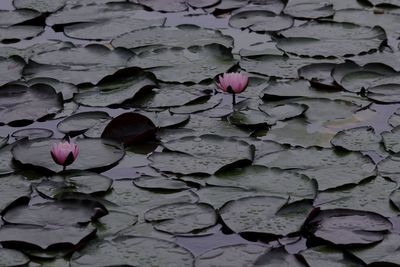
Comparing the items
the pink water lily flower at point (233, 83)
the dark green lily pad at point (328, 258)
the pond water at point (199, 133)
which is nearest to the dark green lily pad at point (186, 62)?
the pond water at point (199, 133)

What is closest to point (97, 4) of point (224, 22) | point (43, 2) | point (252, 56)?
point (43, 2)

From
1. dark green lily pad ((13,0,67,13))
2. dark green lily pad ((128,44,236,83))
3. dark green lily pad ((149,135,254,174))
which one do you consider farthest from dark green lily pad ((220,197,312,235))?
dark green lily pad ((13,0,67,13))

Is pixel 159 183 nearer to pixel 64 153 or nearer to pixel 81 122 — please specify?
pixel 64 153

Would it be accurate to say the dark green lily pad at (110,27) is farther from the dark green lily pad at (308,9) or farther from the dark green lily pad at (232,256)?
the dark green lily pad at (232,256)

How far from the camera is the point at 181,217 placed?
104 inches

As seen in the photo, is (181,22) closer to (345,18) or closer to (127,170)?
(345,18)

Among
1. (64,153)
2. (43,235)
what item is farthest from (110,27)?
(43,235)

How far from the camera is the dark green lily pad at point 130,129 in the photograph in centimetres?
308

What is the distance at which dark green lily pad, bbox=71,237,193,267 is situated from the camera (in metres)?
2.42

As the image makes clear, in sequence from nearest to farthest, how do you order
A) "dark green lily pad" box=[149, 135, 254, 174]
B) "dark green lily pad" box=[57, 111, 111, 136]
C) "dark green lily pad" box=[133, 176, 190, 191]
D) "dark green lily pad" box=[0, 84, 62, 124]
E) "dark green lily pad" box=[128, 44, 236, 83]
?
"dark green lily pad" box=[133, 176, 190, 191] < "dark green lily pad" box=[149, 135, 254, 174] < "dark green lily pad" box=[57, 111, 111, 136] < "dark green lily pad" box=[0, 84, 62, 124] < "dark green lily pad" box=[128, 44, 236, 83]

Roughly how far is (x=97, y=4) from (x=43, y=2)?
0.24m

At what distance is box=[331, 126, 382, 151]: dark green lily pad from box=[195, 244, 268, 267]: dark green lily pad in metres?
0.67

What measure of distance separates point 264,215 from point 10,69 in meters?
1.42

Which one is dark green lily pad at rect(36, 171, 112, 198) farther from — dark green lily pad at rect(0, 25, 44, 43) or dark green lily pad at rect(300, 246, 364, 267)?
dark green lily pad at rect(0, 25, 44, 43)
